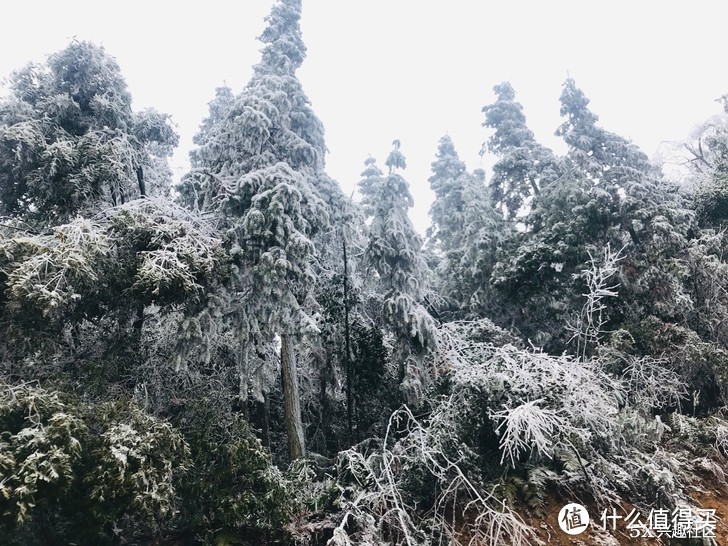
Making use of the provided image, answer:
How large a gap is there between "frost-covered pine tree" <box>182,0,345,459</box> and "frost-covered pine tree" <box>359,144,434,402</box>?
1288 millimetres

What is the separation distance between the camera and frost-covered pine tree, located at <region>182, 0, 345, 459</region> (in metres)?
8.43

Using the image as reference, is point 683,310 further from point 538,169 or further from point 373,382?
point 373,382

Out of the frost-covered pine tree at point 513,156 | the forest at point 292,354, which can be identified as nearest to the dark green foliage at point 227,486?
the forest at point 292,354

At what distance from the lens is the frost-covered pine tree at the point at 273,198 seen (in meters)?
8.43

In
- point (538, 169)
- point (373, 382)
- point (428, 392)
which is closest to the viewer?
point (428, 392)

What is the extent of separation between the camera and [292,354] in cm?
976

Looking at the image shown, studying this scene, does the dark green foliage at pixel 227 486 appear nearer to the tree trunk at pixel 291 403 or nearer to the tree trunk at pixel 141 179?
the tree trunk at pixel 291 403

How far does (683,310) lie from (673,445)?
4113mm

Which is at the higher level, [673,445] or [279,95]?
[279,95]

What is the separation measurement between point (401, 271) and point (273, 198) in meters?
3.48

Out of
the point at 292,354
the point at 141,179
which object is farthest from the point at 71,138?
the point at 292,354

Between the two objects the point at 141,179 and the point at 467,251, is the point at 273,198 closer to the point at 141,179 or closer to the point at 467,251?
the point at 141,179

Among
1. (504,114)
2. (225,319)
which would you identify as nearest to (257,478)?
(225,319)

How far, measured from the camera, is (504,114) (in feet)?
59.7
